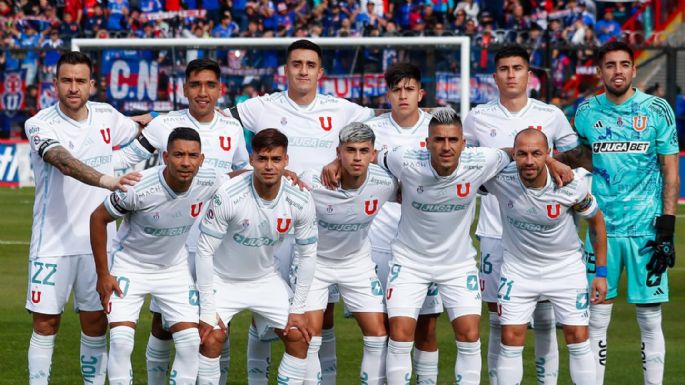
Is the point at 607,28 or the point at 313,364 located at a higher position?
the point at 607,28

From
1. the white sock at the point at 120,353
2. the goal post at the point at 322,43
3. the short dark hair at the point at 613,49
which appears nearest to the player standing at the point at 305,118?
the white sock at the point at 120,353

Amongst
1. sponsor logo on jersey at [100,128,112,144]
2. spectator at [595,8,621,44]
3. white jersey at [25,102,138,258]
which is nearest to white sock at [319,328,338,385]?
white jersey at [25,102,138,258]

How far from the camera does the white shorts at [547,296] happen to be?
30.3 feet

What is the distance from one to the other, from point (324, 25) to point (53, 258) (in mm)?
20946

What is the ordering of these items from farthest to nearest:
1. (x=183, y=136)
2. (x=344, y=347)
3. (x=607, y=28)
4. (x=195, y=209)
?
(x=607, y=28), (x=344, y=347), (x=195, y=209), (x=183, y=136)

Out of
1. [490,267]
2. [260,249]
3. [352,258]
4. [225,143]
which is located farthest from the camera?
[490,267]

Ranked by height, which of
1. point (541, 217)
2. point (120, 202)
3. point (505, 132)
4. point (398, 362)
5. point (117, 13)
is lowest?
point (398, 362)

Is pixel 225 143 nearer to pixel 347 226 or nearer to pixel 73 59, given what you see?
pixel 347 226

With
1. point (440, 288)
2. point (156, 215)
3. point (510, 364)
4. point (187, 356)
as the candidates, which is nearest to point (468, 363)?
point (510, 364)

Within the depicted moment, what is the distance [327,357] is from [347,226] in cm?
127

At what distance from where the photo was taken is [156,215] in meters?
8.85

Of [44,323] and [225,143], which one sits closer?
[44,323]

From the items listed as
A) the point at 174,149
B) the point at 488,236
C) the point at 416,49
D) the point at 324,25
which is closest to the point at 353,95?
the point at 416,49

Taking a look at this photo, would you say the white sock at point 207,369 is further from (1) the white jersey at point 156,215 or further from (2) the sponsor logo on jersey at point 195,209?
(2) the sponsor logo on jersey at point 195,209
